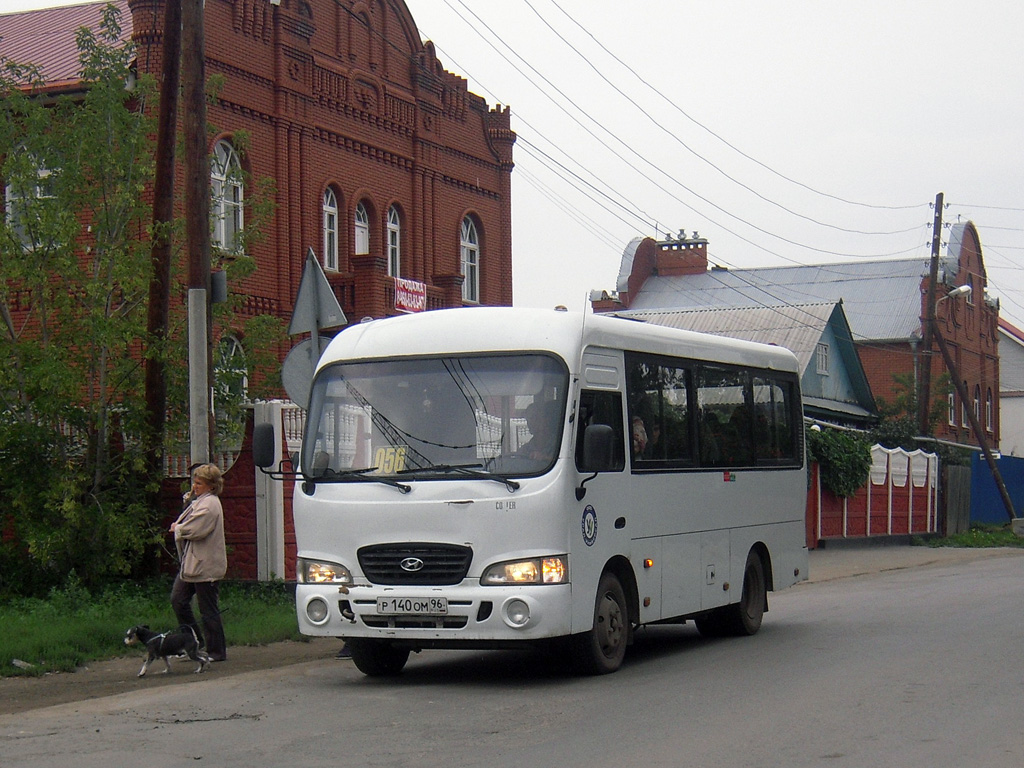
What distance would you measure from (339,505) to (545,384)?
1.74 metres

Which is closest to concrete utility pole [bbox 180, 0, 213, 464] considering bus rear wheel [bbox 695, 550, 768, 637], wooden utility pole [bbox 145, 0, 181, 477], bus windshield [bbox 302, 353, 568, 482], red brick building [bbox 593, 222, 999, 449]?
wooden utility pole [bbox 145, 0, 181, 477]

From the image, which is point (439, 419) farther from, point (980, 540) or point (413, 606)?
point (980, 540)

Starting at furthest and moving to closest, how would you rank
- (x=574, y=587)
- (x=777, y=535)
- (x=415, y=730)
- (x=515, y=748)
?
(x=777, y=535) → (x=574, y=587) → (x=415, y=730) → (x=515, y=748)

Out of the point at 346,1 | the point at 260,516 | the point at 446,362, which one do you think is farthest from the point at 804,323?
the point at 446,362

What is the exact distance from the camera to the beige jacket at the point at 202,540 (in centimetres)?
1156

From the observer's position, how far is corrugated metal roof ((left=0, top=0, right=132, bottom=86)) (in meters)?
24.1

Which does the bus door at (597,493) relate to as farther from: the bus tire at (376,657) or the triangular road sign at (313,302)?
the triangular road sign at (313,302)

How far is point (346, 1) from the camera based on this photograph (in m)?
28.3

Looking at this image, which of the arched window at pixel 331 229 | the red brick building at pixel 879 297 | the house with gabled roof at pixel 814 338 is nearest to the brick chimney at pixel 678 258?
the red brick building at pixel 879 297

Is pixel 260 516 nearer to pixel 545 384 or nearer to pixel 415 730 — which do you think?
pixel 545 384

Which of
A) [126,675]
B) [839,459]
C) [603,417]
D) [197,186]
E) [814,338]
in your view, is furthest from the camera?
[814,338]

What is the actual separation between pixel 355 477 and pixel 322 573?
2.45 ft

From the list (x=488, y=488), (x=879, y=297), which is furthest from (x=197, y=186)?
(x=879, y=297)

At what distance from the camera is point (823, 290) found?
199 ft
